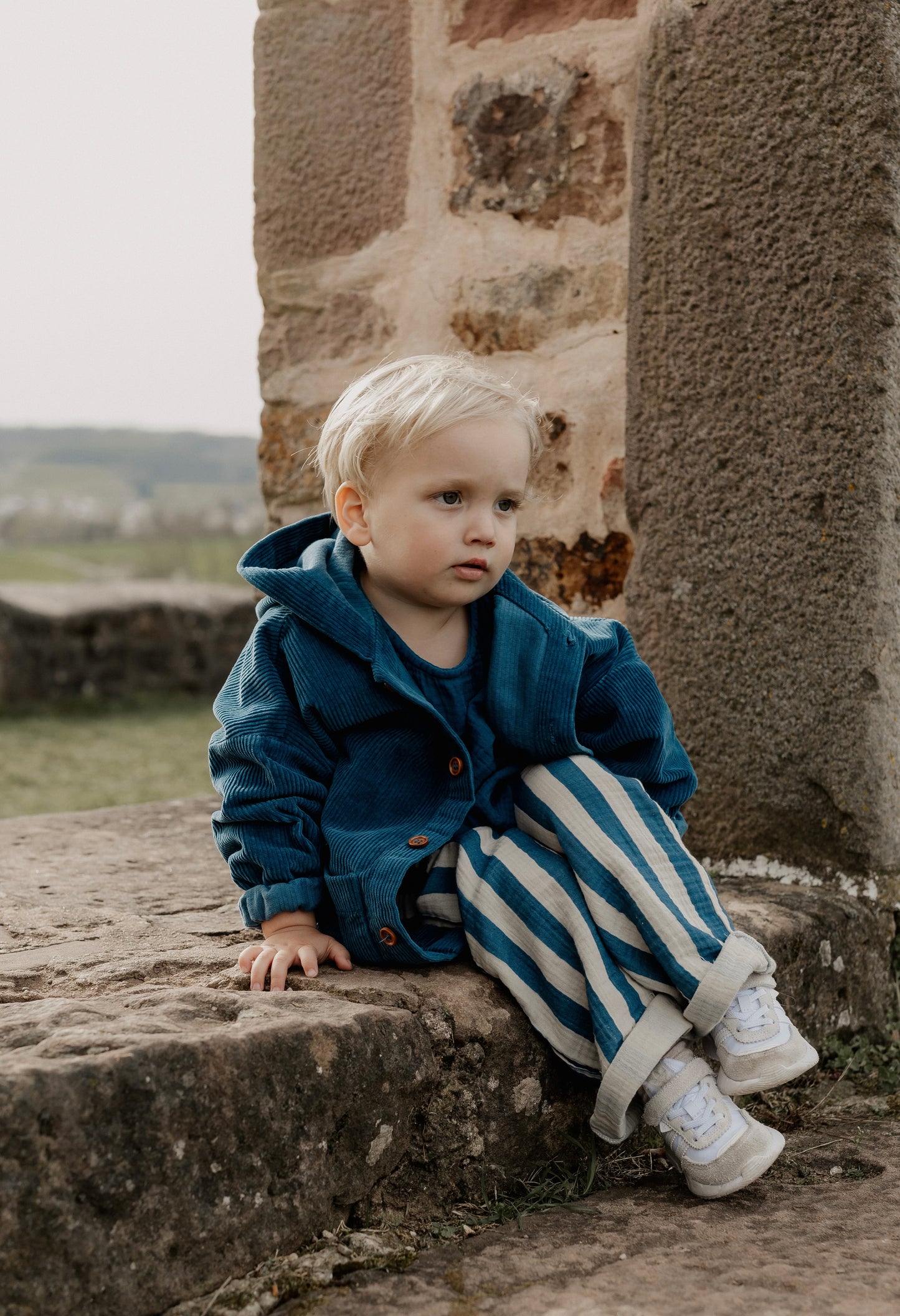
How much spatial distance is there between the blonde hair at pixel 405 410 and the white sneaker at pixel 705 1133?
796 millimetres

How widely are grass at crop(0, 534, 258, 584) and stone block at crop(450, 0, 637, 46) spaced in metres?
5.44

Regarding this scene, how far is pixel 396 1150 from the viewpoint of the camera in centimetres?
128

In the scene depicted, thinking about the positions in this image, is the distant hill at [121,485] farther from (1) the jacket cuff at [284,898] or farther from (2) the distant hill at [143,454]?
(1) the jacket cuff at [284,898]

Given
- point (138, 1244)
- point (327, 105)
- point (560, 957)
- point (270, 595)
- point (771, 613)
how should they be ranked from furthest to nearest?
point (327, 105), point (771, 613), point (270, 595), point (560, 957), point (138, 1244)

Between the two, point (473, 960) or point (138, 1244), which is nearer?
point (138, 1244)

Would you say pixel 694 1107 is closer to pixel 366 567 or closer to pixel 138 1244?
pixel 138 1244

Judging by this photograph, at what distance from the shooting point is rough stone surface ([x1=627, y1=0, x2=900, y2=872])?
1.73 metres

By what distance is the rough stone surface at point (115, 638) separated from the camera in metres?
5.59

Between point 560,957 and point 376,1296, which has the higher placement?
point 560,957

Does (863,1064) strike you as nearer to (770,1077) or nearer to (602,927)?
(770,1077)

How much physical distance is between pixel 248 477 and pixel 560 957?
12.5 meters

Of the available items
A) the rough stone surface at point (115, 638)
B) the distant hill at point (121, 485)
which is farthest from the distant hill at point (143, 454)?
the rough stone surface at point (115, 638)

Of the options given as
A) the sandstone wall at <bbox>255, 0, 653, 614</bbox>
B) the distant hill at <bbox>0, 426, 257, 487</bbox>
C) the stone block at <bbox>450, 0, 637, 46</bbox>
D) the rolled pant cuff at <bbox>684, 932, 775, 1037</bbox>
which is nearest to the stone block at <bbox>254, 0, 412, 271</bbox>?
the sandstone wall at <bbox>255, 0, 653, 614</bbox>

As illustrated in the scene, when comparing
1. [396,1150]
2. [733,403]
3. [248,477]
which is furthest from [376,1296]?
[248,477]
